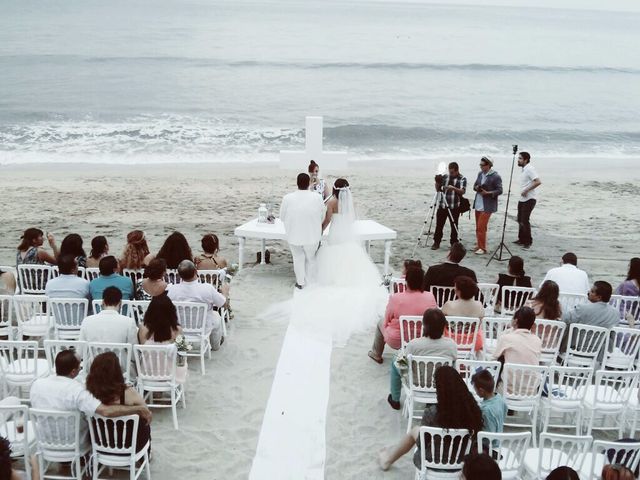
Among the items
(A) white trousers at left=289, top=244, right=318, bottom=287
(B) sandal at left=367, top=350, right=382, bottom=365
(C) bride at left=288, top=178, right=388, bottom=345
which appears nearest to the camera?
(B) sandal at left=367, top=350, right=382, bottom=365

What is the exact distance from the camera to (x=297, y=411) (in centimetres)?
630

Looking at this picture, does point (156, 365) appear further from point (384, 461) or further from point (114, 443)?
point (384, 461)

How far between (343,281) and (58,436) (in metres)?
5.38

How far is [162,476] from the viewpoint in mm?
5270

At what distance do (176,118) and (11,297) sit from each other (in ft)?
90.7

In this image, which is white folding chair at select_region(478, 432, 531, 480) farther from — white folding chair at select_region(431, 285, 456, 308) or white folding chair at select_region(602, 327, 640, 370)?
white folding chair at select_region(431, 285, 456, 308)

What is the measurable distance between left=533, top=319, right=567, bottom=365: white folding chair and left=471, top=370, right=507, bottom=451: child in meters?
1.73

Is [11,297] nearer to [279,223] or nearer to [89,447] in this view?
[89,447]

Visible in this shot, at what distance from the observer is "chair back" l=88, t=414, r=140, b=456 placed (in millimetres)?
4734

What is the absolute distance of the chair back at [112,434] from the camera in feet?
15.5

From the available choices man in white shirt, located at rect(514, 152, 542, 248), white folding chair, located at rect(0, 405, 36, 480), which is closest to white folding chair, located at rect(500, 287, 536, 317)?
man in white shirt, located at rect(514, 152, 542, 248)

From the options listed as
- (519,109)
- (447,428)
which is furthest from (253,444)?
(519,109)

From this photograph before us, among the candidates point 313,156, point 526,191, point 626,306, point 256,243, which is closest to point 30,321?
point 256,243

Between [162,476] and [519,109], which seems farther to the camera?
[519,109]
